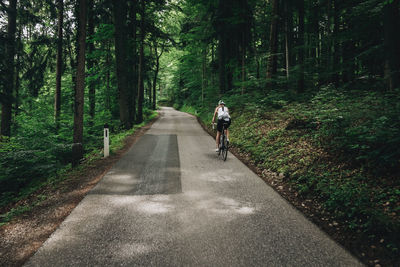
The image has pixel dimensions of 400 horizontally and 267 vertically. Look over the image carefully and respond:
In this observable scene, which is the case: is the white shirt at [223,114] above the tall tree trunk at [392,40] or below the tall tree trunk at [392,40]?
below

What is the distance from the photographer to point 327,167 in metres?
5.19

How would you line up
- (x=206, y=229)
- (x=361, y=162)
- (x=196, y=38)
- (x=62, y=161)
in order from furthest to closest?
(x=196, y=38), (x=62, y=161), (x=361, y=162), (x=206, y=229)

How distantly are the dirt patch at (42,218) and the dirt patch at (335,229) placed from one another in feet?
14.3

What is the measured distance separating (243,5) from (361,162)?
15847 mm

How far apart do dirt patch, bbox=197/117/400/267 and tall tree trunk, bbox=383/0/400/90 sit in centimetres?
658

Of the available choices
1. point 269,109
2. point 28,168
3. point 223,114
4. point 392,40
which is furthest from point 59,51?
point 392,40

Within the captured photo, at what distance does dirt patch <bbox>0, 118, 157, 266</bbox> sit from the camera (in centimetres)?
295

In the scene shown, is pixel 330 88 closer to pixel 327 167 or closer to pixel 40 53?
pixel 327 167

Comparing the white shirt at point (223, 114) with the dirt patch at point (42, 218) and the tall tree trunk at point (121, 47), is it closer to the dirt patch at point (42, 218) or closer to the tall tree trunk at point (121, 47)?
the dirt patch at point (42, 218)

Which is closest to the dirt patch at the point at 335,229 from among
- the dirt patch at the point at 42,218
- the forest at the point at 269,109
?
the forest at the point at 269,109

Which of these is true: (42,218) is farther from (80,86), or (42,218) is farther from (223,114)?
(223,114)

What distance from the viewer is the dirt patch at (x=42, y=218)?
2947 millimetres

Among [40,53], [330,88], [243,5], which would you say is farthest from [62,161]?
[243,5]

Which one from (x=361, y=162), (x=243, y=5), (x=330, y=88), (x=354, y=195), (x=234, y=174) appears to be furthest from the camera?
(x=243, y=5)
